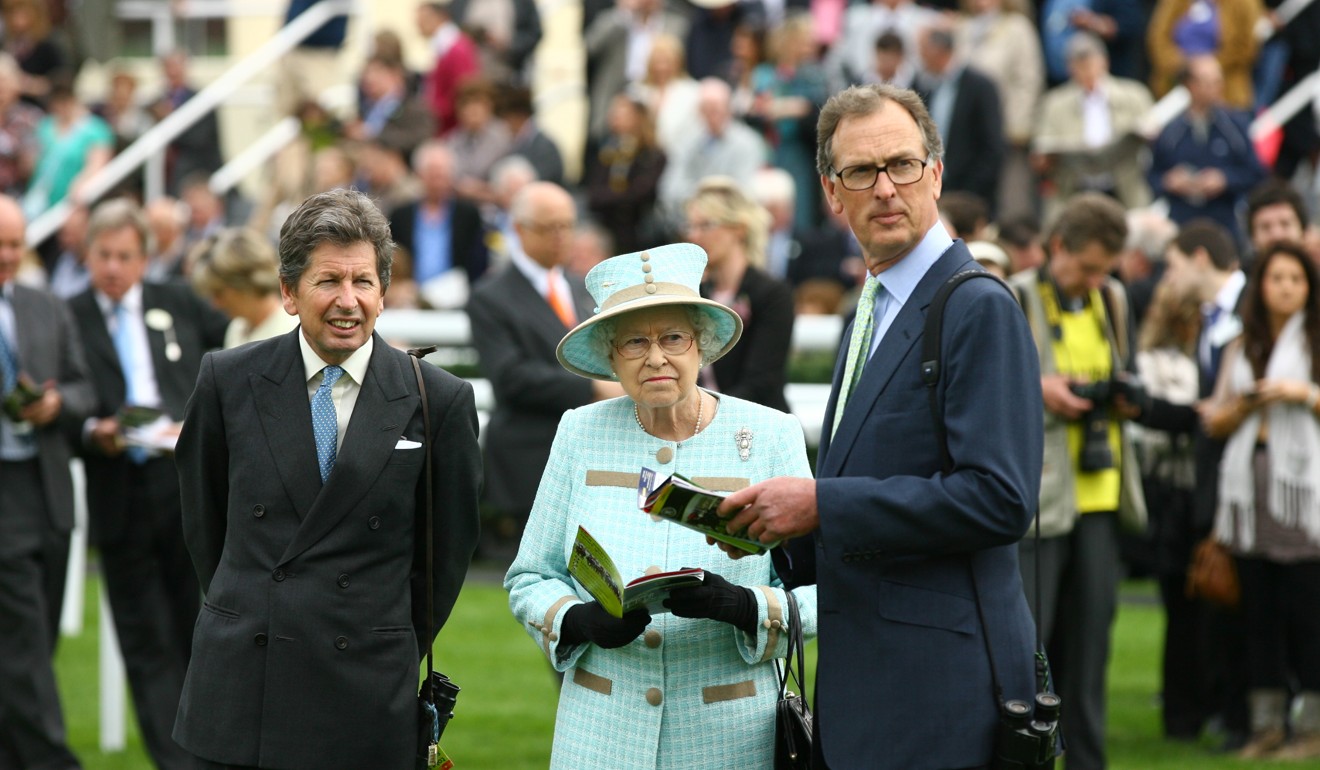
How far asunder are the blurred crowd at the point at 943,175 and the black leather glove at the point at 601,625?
3.87 metres

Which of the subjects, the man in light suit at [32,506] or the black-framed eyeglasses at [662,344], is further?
the man in light suit at [32,506]

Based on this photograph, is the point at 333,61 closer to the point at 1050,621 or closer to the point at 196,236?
the point at 196,236

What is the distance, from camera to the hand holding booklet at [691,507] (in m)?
3.88

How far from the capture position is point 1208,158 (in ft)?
44.4

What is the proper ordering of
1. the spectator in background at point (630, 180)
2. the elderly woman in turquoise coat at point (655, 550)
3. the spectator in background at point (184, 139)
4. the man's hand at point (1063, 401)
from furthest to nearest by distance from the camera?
the spectator in background at point (184, 139)
the spectator in background at point (630, 180)
the man's hand at point (1063, 401)
the elderly woman in turquoise coat at point (655, 550)

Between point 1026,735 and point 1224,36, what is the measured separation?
485 inches

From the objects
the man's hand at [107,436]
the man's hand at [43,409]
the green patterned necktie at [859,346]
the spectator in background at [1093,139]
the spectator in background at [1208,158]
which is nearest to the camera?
the green patterned necktie at [859,346]

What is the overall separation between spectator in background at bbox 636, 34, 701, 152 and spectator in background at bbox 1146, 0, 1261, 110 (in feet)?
13.5

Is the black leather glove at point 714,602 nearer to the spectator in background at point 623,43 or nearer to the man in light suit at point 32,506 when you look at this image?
the man in light suit at point 32,506

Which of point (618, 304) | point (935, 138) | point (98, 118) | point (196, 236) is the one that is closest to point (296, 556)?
point (618, 304)

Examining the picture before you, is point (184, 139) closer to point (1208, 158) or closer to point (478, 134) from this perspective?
point (478, 134)

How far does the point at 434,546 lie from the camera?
4816mm

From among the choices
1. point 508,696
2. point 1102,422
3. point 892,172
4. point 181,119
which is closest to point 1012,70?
point 508,696

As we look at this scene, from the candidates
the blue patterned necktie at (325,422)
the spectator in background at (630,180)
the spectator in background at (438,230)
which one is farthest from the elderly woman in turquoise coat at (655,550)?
the spectator in background at (438,230)
